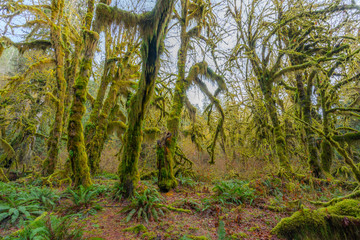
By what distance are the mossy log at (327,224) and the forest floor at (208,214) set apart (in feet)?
0.74

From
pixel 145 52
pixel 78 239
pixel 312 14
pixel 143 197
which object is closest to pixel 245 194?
pixel 143 197

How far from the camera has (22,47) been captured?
648cm

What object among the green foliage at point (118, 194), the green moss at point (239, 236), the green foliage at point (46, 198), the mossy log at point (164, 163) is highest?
the mossy log at point (164, 163)

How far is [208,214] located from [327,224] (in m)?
2.32

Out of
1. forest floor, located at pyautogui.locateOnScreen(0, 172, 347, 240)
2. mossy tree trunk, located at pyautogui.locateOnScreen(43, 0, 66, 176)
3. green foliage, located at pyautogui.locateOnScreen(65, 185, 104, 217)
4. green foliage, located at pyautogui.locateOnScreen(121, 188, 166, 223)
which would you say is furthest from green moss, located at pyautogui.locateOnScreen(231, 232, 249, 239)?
mossy tree trunk, located at pyautogui.locateOnScreen(43, 0, 66, 176)

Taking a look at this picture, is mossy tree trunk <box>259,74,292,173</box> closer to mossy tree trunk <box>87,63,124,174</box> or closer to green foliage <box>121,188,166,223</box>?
green foliage <box>121,188,166,223</box>

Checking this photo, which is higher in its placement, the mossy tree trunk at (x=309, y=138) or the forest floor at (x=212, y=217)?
the mossy tree trunk at (x=309, y=138)

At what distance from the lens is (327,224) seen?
2881 mm

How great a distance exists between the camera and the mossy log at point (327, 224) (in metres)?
2.72

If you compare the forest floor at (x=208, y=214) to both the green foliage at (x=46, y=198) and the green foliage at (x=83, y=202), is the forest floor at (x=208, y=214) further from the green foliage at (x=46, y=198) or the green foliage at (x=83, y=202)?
the green foliage at (x=46, y=198)

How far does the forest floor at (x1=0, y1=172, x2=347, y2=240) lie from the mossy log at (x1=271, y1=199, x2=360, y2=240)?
0.23 metres

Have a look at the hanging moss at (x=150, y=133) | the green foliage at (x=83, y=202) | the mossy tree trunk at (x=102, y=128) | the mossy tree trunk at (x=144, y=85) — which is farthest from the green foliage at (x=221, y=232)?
the mossy tree trunk at (x=102, y=128)

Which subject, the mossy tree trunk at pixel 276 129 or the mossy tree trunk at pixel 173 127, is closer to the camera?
the mossy tree trunk at pixel 173 127

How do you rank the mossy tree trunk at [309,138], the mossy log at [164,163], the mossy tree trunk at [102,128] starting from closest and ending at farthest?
the mossy log at [164,163] < the mossy tree trunk at [309,138] < the mossy tree trunk at [102,128]
